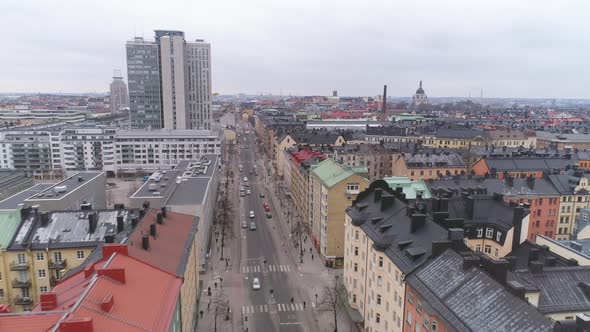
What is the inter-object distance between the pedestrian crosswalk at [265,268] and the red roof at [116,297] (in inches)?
1348

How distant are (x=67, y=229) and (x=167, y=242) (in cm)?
1584

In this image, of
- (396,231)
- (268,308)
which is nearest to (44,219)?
(268,308)

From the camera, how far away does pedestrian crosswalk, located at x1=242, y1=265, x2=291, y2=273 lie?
73.9 metres

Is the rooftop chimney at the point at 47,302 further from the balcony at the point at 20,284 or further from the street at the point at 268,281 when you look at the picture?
the street at the point at 268,281

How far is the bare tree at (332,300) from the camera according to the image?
5965 centimetres

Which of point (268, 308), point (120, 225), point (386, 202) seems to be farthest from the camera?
point (268, 308)

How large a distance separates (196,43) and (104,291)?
7141 inches

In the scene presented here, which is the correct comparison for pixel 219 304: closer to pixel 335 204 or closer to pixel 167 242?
pixel 167 242

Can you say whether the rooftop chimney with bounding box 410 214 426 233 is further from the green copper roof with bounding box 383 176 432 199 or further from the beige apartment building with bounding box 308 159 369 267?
the green copper roof with bounding box 383 176 432 199

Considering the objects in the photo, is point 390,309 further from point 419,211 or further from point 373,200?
point 373,200

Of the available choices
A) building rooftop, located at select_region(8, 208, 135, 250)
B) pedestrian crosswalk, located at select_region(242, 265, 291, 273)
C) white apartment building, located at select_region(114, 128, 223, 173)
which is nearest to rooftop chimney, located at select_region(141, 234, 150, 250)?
building rooftop, located at select_region(8, 208, 135, 250)

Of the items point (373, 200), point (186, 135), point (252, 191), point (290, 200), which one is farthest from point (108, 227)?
point (186, 135)

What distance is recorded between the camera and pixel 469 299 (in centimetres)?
3284

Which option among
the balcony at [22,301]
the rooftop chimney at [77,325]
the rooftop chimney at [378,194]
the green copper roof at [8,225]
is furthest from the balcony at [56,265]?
the rooftop chimney at [378,194]
